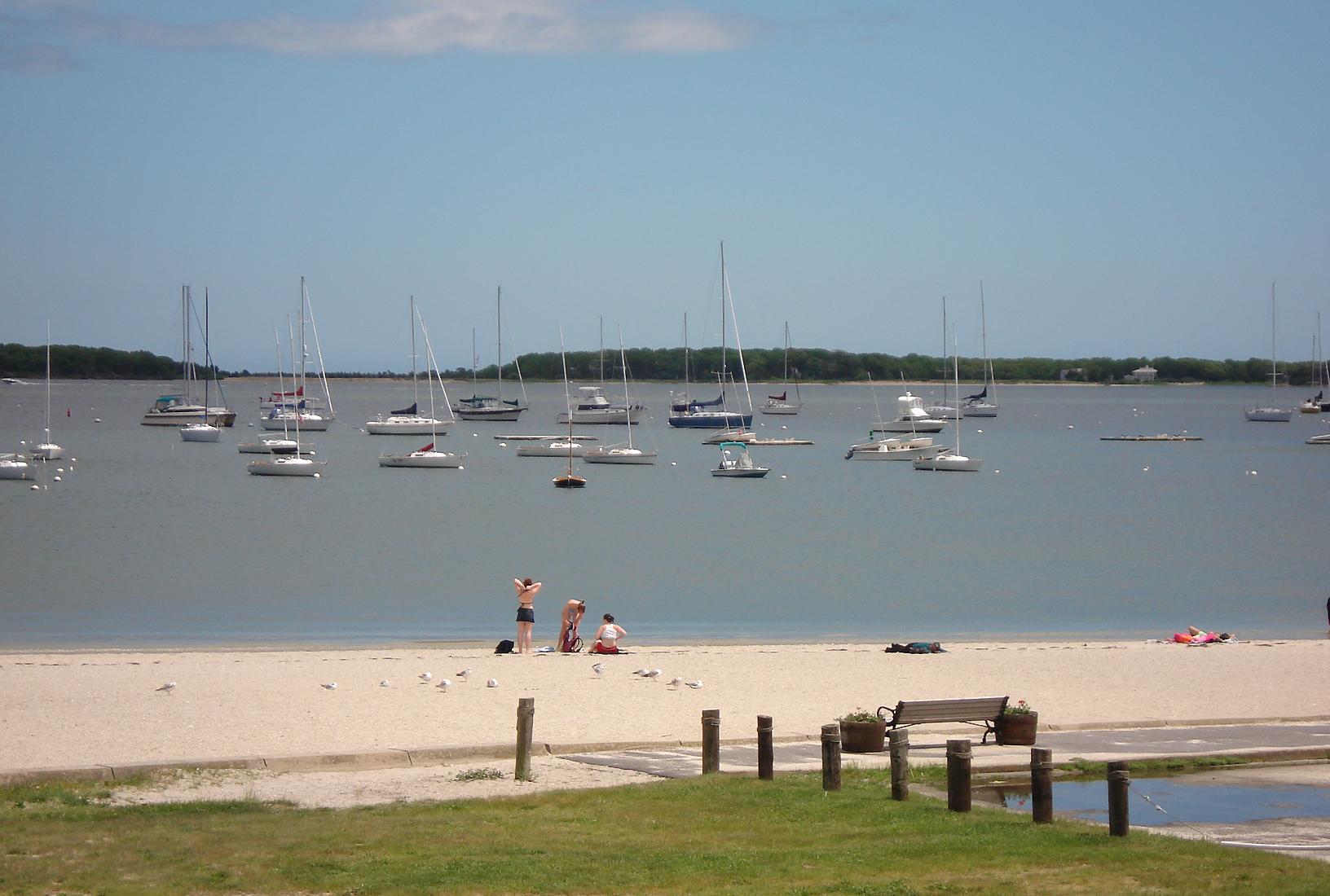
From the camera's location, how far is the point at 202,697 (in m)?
19.0

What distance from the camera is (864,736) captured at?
14.7 m

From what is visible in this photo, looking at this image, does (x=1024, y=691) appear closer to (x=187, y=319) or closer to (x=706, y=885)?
(x=706, y=885)

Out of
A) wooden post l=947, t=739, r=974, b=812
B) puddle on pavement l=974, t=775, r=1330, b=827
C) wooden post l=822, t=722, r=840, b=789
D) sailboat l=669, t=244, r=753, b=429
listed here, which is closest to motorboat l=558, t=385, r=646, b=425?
sailboat l=669, t=244, r=753, b=429

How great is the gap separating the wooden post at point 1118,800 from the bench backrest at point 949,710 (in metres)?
4.22

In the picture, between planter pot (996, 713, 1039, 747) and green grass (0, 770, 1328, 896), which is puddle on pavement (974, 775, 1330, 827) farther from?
planter pot (996, 713, 1039, 747)

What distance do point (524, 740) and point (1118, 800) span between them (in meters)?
5.56

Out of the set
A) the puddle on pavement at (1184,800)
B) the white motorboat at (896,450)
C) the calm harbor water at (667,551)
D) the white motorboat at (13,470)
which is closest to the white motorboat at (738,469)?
the calm harbor water at (667,551)

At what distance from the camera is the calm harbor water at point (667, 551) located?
111ft

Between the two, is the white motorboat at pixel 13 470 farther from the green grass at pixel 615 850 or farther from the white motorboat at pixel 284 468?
the green grass at pixel 615 850

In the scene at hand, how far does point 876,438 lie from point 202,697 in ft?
337

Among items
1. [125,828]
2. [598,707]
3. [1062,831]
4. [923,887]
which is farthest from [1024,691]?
[125,828]

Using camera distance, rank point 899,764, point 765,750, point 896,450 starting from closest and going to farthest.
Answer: point 899,764, point 765,750, point 896,450

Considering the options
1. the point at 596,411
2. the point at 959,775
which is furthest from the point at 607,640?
the point at 596,411

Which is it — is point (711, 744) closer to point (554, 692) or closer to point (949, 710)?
point (949, 710)
